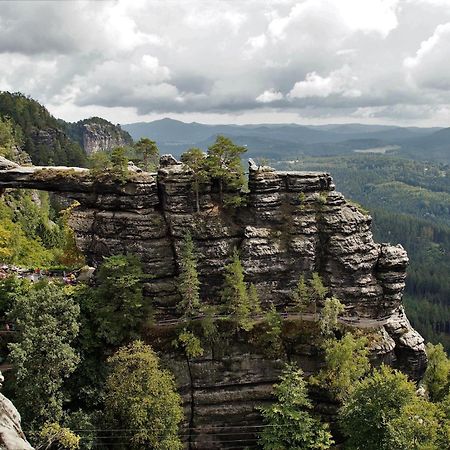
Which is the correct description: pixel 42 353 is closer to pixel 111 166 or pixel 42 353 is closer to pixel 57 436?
pixel 57 436

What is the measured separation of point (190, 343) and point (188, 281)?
575 centimetres

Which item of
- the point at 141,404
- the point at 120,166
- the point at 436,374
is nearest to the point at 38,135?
the point at 120,166

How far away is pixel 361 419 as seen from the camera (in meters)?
36.6

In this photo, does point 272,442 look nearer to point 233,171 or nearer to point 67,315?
point 67,315

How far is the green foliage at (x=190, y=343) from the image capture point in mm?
41812

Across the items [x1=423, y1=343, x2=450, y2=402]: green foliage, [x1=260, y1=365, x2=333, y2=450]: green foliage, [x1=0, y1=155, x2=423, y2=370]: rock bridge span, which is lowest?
[x1=423, y1=343, x2=450, y2=402]: green foliage

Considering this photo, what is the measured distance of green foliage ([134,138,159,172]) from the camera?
1886 inches

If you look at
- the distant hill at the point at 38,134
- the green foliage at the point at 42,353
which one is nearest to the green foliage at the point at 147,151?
the green foliage at the point at 42,353

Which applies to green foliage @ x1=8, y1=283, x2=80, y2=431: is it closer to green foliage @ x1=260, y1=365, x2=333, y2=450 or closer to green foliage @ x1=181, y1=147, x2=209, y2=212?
green foliage @ x1=181, y1=147, x2=209, y2=212

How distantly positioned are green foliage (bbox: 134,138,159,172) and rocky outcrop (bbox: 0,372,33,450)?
28662 mm

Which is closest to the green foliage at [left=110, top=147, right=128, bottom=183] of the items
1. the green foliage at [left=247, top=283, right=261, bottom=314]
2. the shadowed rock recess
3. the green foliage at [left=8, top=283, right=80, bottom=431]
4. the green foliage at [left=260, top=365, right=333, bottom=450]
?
the shadowed rock recess

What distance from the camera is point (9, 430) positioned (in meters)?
22.0

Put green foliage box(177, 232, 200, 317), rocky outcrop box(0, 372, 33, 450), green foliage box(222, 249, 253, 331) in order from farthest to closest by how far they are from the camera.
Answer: green foliage box(222, 249, 253, 331), green foliage box(177, 232, 200, 317), rocky outcrop box(0, 372, 33, 450)

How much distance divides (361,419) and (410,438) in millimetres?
3817
